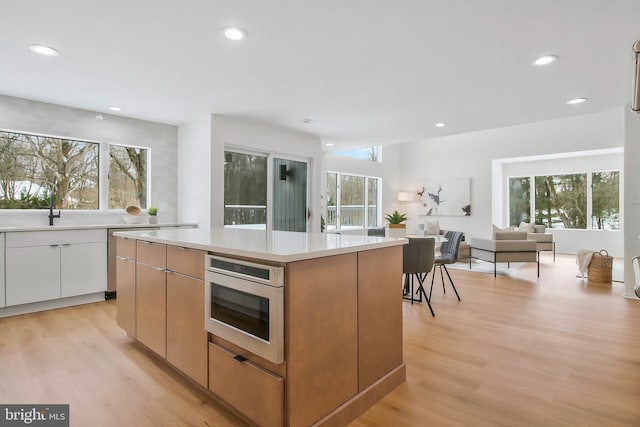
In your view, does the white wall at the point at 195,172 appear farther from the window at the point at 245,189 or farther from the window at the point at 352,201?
the window at the point at 352,201

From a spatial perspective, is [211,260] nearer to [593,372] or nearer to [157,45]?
[157,45]

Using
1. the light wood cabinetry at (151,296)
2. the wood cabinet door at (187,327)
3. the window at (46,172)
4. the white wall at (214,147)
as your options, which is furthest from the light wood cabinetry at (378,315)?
the window at (46,172)

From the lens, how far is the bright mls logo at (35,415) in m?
1.80

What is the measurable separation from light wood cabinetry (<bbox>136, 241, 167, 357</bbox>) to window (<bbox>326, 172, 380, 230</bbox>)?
608 cm

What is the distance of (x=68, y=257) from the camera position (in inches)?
149

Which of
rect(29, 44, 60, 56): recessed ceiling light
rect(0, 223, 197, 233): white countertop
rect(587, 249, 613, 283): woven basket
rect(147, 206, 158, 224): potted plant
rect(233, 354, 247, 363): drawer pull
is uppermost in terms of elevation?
rect(29, 44, 60, 56): recessed ceiling light

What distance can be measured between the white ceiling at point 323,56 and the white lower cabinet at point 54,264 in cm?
156

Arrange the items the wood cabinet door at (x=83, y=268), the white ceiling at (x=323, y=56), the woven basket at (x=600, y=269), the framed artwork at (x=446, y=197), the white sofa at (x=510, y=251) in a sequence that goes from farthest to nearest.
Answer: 1. the framed artwork at (x=446, y=197)
2. the white sofa at (x=510, y=251)
3. the woven basket at (x=600, y=269)
4. the wood cabinet door at (x=83, y=268)
5. the white ceiling at (x=323, y=56)

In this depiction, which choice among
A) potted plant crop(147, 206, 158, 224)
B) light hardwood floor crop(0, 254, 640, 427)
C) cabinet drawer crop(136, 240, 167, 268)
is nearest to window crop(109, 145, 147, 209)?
potted plant crop(147, 206, 158, 224)

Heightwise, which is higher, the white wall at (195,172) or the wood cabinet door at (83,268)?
→ the white wall at (195,172)

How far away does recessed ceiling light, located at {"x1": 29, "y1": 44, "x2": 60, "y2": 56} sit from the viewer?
2.62 m

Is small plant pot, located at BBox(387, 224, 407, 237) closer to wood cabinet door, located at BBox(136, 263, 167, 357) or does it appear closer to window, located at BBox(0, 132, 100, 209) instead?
wood cabinet door, located at BBox(136, 263, 167, 357)

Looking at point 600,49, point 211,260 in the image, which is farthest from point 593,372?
point 211,260

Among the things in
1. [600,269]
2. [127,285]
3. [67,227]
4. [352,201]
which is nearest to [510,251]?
[600,269]
